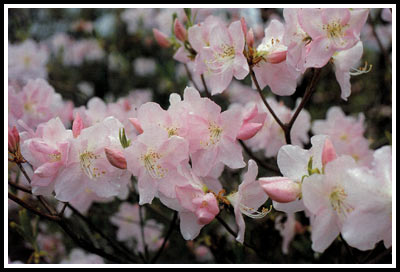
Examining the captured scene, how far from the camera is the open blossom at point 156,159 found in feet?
3.56

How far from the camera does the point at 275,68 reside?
1.29m

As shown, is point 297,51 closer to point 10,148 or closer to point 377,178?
point 377,178

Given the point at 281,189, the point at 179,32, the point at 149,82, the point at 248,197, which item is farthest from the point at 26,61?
the point at 281,189

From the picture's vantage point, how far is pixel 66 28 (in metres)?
3.99

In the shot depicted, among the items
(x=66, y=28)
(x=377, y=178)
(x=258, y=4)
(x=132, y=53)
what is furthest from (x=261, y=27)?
(x=377, y=178)

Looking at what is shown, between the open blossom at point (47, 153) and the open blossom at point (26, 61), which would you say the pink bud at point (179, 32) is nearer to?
the open blossom at point (47, 153)

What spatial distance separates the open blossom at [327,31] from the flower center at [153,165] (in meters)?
0.43

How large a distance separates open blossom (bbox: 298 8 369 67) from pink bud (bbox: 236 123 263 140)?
195mm

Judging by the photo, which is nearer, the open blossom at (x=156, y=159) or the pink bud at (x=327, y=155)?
the pink bud at (x=327, y=155)

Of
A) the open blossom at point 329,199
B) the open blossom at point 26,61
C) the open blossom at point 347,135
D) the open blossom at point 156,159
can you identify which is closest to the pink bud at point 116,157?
the open blossom at point 156,159

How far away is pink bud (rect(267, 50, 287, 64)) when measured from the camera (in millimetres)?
1211

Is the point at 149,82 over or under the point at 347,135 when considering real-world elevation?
under

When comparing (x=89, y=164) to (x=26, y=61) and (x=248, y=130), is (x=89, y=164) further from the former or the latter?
(x=26, y=61)

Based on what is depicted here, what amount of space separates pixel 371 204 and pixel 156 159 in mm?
488
